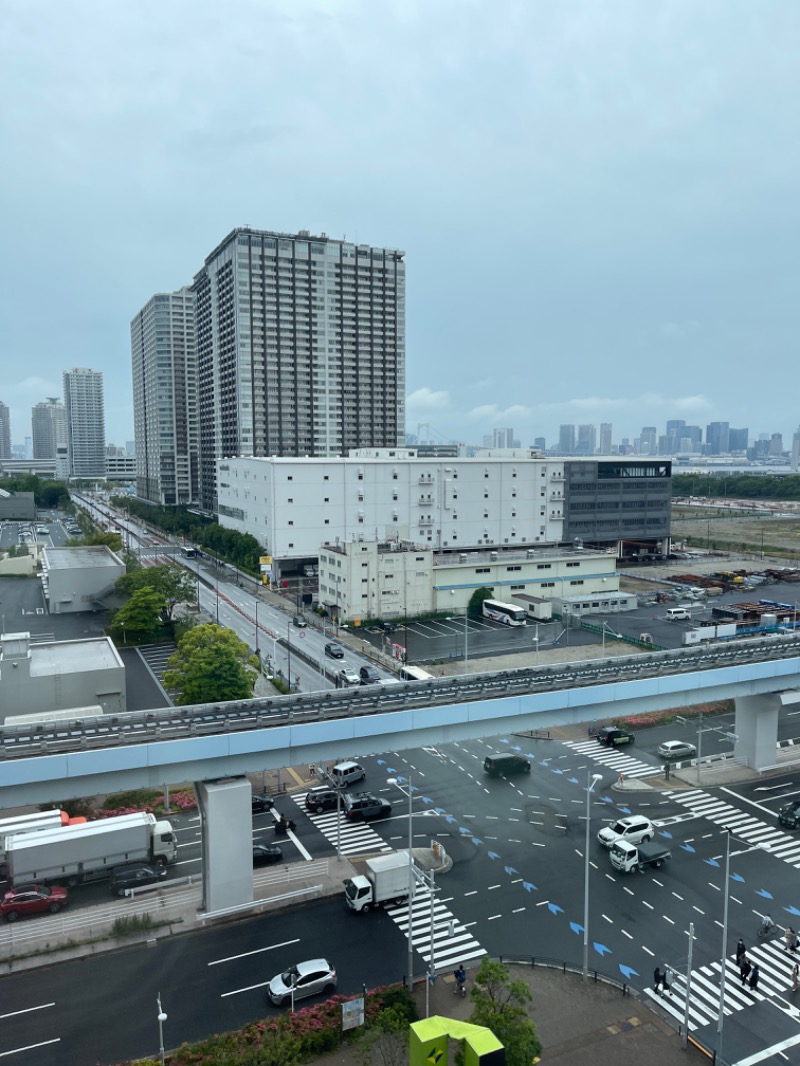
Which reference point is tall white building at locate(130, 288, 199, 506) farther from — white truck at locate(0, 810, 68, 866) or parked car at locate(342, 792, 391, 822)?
parked car at locate(342, 792, 391, 822)

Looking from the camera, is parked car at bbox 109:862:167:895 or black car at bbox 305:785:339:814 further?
black car at bbox 305:785:339:814

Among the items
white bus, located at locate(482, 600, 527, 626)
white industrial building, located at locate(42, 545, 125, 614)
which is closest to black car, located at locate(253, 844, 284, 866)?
white bus, located at locate(482, 600, 527, 626)

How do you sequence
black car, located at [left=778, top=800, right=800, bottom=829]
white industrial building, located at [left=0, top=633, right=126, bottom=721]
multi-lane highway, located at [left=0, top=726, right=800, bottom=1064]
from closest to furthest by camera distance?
multi-lane highway, located at [left=0, top=726, right=800, bottom=1064] → black car, located at [left=778, top=800, right=800, bottom=829] → white industrial building, located at [left=0, top=633, right=126, bottom=721]

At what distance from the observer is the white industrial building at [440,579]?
6456 cm

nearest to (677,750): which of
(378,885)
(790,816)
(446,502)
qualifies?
(790,816)

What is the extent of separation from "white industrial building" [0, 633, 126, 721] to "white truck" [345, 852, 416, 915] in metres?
19.1

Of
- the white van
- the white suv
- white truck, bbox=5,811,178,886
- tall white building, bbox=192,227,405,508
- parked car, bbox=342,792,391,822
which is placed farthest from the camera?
tall white building, bbox=192,227,405,508

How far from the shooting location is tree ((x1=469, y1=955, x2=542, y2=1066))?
16.4 m

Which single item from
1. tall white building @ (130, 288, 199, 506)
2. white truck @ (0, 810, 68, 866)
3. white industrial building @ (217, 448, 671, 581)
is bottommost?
white truck @ (0, 810, 68, 866)

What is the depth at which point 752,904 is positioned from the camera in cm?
2497

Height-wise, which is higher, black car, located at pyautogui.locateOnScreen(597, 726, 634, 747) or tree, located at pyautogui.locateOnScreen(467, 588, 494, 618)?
tree, located at pyautogui.locateOnScreen(467, 588, 494, 618)

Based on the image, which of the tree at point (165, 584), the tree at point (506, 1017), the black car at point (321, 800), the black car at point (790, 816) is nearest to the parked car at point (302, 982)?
the tree at point (506, 1017)

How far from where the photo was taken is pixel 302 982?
20.1 metres

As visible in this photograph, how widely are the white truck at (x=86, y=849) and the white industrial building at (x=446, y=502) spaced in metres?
49.1
